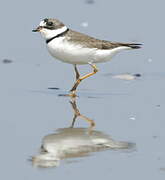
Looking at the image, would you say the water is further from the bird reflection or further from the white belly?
the white belly

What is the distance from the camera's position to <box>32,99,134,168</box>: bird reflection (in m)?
6.76

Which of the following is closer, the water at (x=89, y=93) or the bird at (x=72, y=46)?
the water at (x=89, y=93)

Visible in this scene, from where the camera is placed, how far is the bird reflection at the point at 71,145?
6758 mm

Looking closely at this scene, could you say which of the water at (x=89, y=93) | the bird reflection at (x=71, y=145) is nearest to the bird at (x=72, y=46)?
the water at (x=89, y=93)

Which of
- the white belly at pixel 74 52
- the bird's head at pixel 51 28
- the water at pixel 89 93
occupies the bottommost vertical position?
the water at pixel 89 93

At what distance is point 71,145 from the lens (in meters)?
7.19

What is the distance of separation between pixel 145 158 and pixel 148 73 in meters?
3.61

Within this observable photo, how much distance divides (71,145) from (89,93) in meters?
2.26

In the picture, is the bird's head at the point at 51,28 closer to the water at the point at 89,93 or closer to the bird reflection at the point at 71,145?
the water at the point at 89,93

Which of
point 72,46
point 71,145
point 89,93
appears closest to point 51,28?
point 72,46

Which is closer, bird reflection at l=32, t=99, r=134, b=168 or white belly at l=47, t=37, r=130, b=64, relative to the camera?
bird reflection at l=32, t=99, r=134, b=168

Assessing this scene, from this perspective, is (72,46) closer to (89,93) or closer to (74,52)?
(74,52)

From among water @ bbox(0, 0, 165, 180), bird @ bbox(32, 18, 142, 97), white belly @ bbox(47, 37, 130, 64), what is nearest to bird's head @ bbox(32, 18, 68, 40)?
bird @ bbox(32, 18, 142, 97)

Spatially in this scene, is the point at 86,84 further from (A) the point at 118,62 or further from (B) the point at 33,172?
(B) the point at 33,172
